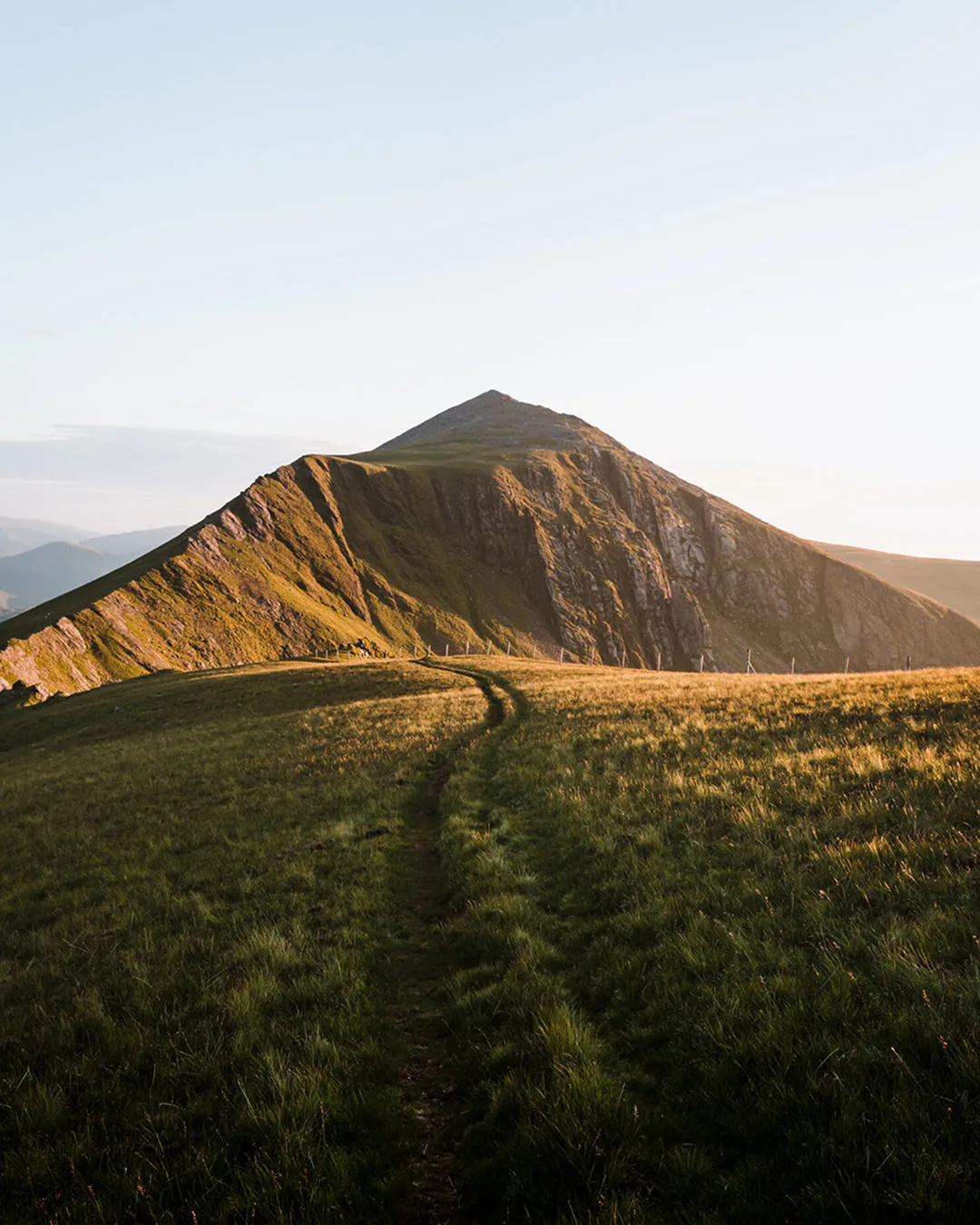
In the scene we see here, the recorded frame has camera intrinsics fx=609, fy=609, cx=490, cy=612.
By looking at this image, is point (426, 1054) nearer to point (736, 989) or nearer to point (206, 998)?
point (206, 998)

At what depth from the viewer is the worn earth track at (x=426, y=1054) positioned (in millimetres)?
5016

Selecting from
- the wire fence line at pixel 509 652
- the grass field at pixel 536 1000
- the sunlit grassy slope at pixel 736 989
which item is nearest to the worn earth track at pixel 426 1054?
the grass field at pixel 536 1000

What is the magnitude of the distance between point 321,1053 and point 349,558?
15604cm

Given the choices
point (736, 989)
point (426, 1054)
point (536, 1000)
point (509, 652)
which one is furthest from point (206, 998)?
point (509, 652)

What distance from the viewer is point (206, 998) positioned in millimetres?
7672

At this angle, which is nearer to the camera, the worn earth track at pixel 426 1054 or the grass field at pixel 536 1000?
the grass field at pixel 536 1000

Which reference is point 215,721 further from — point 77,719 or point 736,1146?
point 736,1146

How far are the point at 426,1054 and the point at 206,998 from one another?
295cm

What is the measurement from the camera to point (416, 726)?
27.5m

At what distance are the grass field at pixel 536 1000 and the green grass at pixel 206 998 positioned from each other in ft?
0.14

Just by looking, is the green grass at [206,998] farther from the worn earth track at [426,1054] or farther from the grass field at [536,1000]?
the worn earth track at [426,1054]

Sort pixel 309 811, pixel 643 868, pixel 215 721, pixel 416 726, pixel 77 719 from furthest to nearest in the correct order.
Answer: pixel 77 719 → pixel 215 721 → pixel 416 726 → pixel 309 811 → pixel 643 868

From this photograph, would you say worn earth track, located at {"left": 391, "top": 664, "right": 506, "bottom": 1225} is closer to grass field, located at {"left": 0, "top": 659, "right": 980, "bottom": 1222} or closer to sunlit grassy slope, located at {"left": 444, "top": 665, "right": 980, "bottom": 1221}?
grass field, located at {"left": 0, "top": 659, "right": 980, "bottom": 1222}

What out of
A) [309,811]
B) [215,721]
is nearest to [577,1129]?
[309,811]
